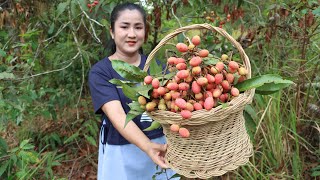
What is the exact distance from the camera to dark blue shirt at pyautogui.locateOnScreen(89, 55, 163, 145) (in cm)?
151

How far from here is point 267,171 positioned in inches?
86.5

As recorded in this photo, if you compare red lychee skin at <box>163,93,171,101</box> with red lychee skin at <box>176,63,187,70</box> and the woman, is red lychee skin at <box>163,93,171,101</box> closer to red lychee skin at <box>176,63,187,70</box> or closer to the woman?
red lychee skin at <box>176,63,187,70</box>

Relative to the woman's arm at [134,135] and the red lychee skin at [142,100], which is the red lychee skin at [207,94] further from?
the woman's arm at [134,135]

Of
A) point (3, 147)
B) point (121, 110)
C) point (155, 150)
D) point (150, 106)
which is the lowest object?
point (3, 147)

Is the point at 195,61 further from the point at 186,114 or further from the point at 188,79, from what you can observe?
the point at 186,114

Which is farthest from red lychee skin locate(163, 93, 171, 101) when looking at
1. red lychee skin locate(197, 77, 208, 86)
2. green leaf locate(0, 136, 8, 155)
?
green leaf locate(0, 136, 8, 155)

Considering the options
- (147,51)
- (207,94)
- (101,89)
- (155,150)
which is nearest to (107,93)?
(101,89)

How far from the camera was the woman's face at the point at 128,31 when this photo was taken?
5.24ft

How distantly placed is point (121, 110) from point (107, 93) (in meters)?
0.10

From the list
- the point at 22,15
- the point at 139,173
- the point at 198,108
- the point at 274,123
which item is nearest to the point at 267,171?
the point at 274,123

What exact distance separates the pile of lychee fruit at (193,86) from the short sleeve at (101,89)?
35cm

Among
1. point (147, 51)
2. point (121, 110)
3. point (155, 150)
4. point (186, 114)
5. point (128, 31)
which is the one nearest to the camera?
point (186, 114)

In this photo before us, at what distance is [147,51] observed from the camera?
2.81 metres

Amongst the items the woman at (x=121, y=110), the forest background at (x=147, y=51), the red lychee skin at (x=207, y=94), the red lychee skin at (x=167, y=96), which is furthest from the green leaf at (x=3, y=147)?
the red lychee skin at (x=207, y=94)
